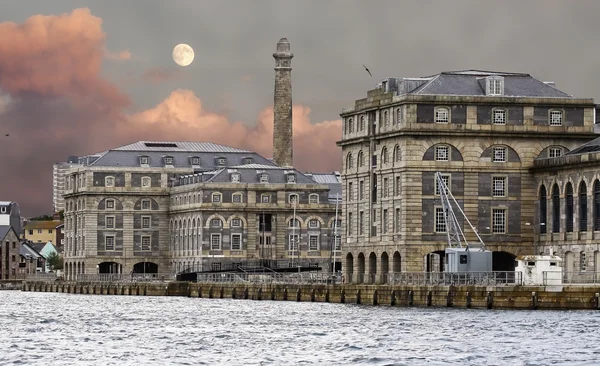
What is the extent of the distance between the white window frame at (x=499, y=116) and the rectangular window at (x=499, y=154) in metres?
2.26

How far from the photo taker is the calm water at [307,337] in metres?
94.1

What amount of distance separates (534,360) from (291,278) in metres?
88.1

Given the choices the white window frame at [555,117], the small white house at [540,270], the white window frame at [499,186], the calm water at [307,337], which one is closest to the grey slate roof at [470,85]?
the white window frame at [555,117]

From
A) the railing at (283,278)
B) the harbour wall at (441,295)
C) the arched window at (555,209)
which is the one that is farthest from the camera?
the railing at (283,278)

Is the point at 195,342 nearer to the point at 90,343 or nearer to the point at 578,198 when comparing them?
the point at 90,343

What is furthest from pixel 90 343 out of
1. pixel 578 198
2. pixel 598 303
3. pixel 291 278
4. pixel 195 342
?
pixel 291 278

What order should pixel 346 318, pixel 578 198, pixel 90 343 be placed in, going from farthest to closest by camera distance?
pixel 578 198 < pixel 346 318 < pixel 90 343

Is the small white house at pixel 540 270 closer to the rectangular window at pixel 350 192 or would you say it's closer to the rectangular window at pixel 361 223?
the rectangular window at pixel 361 223

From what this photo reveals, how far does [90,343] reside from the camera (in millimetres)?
105750

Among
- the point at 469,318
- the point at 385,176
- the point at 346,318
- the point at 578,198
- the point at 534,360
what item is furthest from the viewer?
the point at 385,176

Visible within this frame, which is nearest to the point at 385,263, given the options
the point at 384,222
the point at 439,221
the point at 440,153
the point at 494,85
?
the point at 384,222

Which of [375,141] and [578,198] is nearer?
[578,198]

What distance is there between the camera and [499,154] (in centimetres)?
16525

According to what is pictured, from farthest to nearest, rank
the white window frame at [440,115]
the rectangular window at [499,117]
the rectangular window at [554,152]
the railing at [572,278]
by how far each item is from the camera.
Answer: the rectangular window at [554,152] → the rectangular window at [499,117] → the white window frame at [440,115] → the railing at [572,278]
